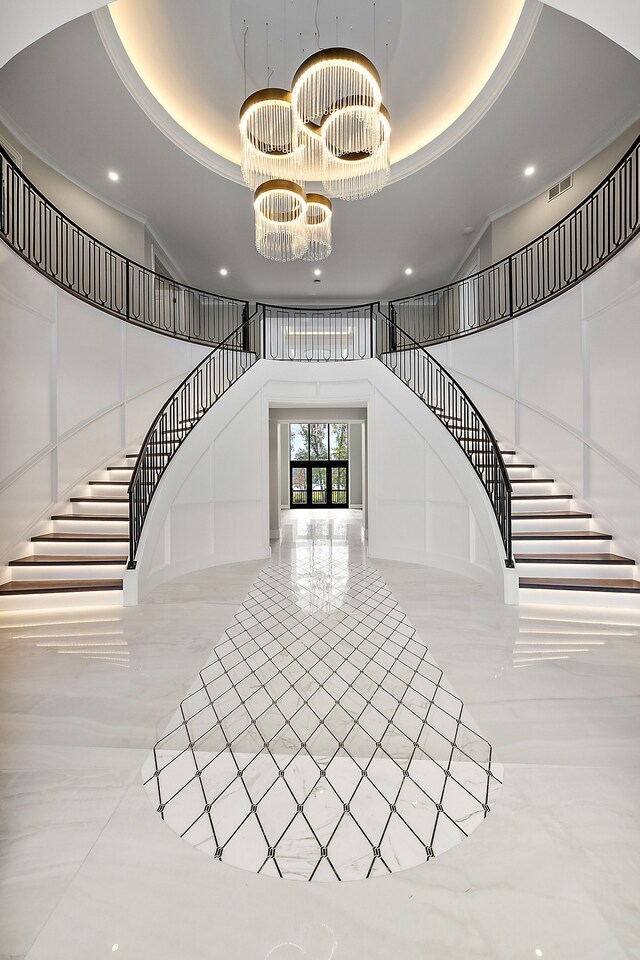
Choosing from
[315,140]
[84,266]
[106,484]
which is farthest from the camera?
[84,266]

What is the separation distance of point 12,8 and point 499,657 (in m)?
4.23

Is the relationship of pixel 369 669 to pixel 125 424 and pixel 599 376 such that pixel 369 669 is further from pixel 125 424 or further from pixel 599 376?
pixel 125 424

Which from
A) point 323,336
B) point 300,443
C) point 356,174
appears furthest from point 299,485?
point 356,174

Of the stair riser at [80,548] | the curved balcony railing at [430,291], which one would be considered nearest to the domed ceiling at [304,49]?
→ the curved balcony railing at [430,291]

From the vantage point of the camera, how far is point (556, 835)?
1.62 meters

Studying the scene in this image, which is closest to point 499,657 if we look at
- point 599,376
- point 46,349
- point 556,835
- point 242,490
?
point 556,835

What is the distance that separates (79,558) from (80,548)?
0.86 ft

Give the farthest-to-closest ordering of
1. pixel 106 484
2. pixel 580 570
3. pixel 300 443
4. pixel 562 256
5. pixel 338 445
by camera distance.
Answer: pixel 338 445 → pixel 300 443 → pixel 562 256 → pixel 106 484 → pixel 580 570

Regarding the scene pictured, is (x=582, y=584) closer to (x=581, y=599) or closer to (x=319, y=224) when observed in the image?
(x=581, y=599)

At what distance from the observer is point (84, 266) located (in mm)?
7270

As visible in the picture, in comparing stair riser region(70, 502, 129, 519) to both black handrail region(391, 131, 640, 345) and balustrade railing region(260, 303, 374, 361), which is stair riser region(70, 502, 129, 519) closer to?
black handrail region(391, 131, 640, 345)

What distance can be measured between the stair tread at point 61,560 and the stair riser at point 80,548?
7 centimetres

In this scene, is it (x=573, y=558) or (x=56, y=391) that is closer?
(x=573, y=558)

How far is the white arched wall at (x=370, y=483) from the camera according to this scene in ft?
18.7
